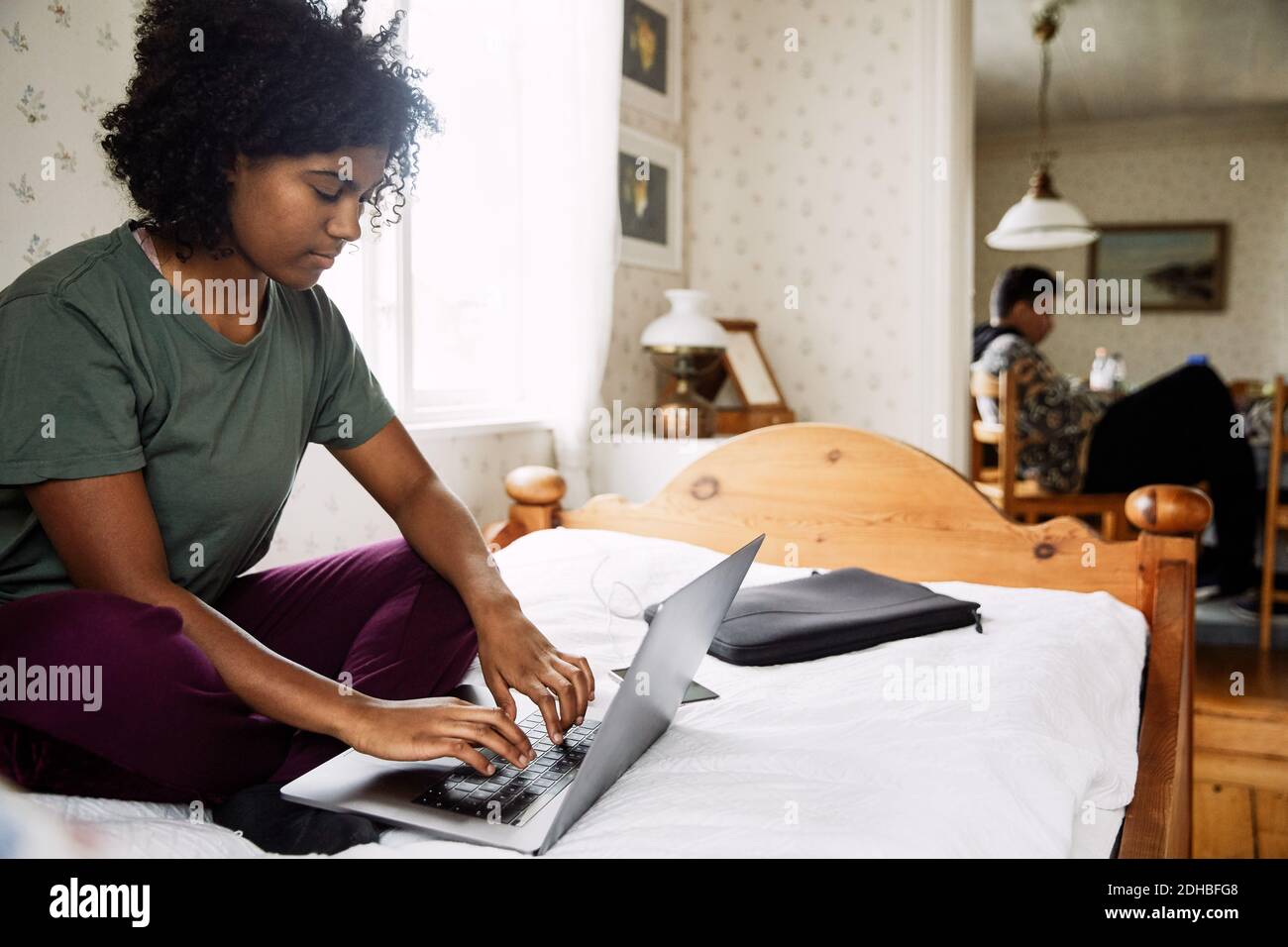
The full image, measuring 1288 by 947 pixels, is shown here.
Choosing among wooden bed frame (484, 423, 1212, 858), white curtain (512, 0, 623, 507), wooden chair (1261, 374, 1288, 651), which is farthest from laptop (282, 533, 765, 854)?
wooden chair (1261, 374, 1288, 651)

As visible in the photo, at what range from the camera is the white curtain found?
8.95 feet

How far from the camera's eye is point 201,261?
3.83 ft

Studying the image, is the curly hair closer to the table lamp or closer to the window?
the window

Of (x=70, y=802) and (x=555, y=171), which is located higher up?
(x=555, y=171)

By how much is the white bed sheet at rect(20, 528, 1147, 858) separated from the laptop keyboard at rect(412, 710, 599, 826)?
0.04 metres

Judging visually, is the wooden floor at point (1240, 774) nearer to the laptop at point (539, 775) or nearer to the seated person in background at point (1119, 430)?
the seated person in background at point (1119, 430)

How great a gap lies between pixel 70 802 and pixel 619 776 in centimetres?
49

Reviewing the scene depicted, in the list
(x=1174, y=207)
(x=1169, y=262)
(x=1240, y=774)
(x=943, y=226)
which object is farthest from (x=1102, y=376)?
(x=1240, y=774)

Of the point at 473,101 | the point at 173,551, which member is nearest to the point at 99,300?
the point at 173,551

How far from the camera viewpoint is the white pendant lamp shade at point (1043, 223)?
465cm

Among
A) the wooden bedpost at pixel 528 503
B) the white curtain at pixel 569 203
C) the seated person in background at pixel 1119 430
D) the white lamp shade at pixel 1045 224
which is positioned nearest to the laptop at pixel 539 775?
the wooden bedpost at pixel 528 503

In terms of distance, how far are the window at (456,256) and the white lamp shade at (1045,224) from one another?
2.79 meters

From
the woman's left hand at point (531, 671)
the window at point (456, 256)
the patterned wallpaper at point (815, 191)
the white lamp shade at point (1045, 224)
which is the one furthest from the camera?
the white lamp shade at point (1045, 224)
